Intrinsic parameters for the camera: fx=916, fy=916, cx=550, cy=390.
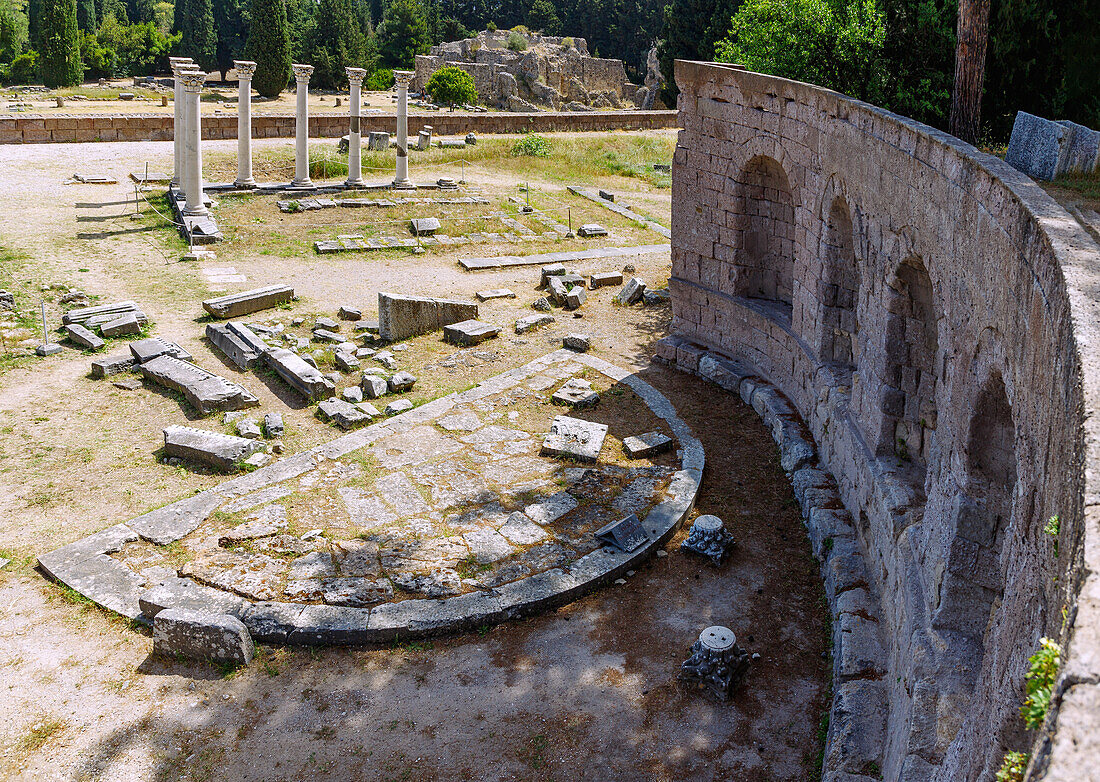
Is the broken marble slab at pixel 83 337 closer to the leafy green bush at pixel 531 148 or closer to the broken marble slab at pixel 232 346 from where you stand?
the broken marble slab at pixel 232 346

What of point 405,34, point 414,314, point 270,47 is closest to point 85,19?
point 405,34

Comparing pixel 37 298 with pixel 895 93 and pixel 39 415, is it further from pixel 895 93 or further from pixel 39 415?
pixel 895 93

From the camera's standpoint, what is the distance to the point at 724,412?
38.9 ft

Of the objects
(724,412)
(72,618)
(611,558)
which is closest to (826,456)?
(724,412)

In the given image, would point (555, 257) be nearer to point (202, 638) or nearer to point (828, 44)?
point (828, 44)

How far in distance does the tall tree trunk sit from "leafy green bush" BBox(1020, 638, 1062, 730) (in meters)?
9.84

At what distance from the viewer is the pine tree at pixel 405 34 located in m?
53.2

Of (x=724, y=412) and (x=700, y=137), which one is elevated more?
(x=700, y=137)

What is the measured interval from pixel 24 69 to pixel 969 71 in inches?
1840

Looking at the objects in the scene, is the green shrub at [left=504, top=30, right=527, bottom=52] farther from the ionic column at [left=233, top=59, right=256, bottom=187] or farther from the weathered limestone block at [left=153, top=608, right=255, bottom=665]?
the weathered limestone block at [left=153, top=608, right=255, bottom=665]

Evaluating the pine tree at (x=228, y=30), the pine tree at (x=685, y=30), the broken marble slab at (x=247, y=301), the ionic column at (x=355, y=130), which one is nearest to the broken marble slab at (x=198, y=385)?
the broken marble slab at (x=247, y=301)

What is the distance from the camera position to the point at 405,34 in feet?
176

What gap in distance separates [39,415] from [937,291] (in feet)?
33.7

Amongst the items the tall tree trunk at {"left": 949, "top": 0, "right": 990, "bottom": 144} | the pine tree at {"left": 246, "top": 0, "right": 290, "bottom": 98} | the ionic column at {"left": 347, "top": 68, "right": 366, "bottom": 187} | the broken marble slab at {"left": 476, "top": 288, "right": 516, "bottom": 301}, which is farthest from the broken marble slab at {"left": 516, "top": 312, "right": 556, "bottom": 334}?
the pine tree at {"left": 246, "top": 0, "right": 290, "bottom": 98}
